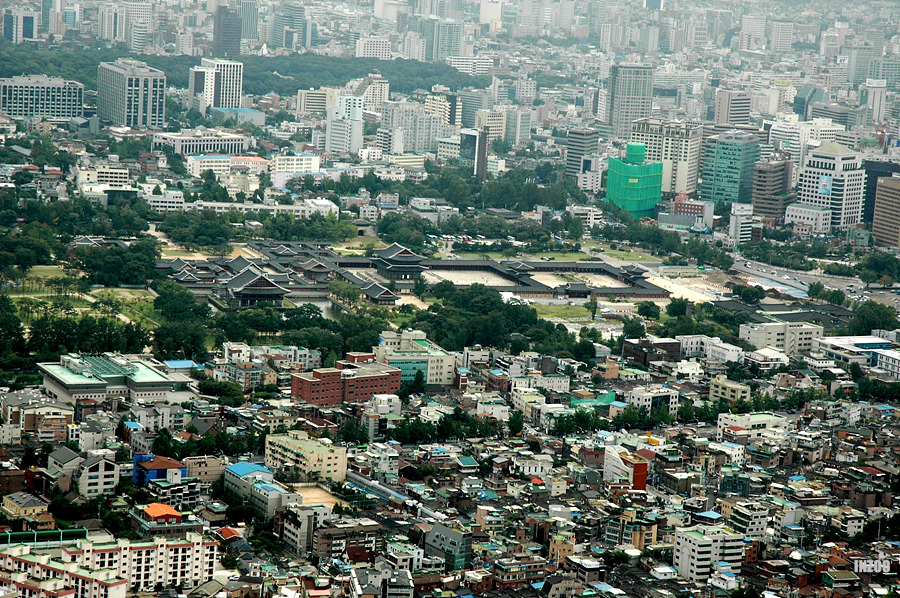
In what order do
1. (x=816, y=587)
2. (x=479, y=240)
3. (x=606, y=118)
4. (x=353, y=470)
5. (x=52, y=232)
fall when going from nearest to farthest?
(x=816, y=587) → (x=353, y=470) → (x=52, y=232) → (x=479, y=240) → (x=606, y=118)

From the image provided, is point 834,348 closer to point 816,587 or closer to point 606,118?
point 816,587

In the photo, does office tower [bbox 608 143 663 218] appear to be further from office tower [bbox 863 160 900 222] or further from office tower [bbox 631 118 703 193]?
→ office tower [bbox 863 160 900 222]

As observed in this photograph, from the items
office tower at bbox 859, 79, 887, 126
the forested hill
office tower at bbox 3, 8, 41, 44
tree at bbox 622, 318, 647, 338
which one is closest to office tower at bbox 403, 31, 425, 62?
the forested hill

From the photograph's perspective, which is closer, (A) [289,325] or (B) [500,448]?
(B) [500,448]

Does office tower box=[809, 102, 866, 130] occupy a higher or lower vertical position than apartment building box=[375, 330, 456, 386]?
higher

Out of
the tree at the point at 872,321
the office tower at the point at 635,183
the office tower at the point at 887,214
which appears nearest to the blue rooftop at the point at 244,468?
the tree at the point at 872,321

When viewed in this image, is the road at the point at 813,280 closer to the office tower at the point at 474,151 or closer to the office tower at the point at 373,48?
the office tower at the point at 474,151

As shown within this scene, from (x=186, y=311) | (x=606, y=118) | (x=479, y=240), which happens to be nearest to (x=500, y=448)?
(x=186, y=311)
